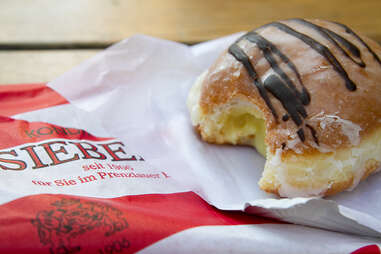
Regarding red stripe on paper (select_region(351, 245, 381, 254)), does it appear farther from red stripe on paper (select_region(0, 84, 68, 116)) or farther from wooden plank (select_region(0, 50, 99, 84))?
wooden plank (select_region(0, 50, 99, 84))

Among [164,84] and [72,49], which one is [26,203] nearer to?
[164,84]

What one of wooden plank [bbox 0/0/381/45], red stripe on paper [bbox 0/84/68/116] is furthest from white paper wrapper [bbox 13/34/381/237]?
wooden plank [bbox 0/0/381/45]

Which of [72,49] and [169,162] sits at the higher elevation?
[72,49]

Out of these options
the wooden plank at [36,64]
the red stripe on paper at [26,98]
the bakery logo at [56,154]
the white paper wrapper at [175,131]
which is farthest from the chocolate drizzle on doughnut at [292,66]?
the wooden plank at [36,64]

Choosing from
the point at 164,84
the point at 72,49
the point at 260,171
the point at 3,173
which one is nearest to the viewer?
the point at 3,173

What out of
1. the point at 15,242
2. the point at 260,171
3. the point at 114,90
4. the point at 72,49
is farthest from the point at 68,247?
the point at 72,49

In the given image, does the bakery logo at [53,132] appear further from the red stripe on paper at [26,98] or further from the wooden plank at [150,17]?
the wooden plank at [150,17]
